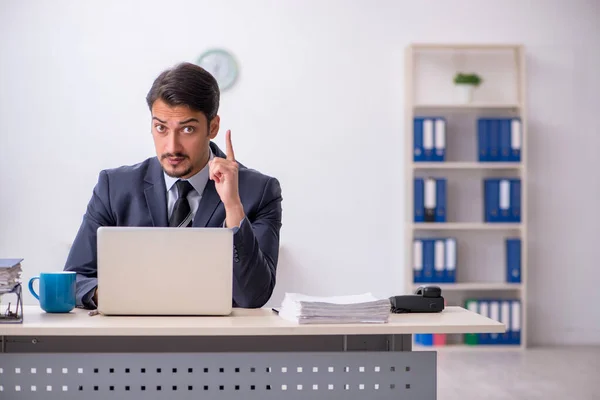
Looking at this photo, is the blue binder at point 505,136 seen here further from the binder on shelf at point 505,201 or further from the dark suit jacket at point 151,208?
the dark suit jacket at point 151,208

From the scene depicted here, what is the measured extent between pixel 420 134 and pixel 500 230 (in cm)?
96

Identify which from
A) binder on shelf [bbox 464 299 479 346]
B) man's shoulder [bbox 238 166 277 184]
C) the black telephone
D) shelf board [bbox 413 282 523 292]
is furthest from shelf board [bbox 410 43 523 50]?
the black telephone

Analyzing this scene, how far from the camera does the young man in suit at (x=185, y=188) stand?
7.99 ft

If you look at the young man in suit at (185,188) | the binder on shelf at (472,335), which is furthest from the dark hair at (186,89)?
the binder on shelf at (472,335)

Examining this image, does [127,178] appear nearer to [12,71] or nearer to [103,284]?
[103,284]

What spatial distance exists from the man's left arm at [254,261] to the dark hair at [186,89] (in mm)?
377

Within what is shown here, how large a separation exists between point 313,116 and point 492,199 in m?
1.34

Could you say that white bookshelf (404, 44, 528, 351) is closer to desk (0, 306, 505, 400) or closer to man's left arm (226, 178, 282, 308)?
man's left arm (226, 178, 282, 308)

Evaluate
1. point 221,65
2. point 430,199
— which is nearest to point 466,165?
point 430,199

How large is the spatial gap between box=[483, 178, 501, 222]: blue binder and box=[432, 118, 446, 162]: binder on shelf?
0.36 m

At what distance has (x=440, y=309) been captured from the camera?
2.28 meters

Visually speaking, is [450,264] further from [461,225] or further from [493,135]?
[493,135]

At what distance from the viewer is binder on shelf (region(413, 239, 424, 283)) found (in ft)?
17.8

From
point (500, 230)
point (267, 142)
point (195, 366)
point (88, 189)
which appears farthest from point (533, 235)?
point (195, 366)
